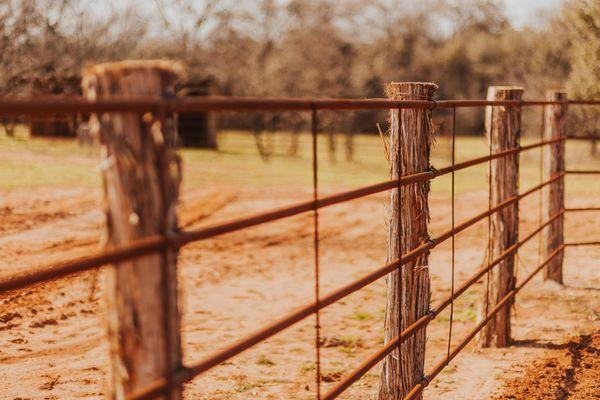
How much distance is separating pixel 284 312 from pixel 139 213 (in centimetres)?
461

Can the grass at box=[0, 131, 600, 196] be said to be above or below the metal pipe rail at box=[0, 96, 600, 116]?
below

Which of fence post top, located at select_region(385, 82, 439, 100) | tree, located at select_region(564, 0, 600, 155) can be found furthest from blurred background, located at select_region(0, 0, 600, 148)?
fence post top, located at select_region(385, 82, 439, 100)

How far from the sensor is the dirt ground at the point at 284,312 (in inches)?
175

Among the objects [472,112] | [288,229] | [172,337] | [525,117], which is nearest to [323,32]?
[472,112]

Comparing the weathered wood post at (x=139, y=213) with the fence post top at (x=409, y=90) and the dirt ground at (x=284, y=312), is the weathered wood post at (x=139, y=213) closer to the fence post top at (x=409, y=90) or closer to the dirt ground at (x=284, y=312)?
the dirt ground at (x=284, y=312)

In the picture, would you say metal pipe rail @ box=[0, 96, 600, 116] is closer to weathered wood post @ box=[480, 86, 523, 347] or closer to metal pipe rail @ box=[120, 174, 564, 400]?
metal pipe rail @ box=[120, 174, 564, 400]

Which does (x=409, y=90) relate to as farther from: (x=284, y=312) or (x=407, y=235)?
(x=284, y=312)

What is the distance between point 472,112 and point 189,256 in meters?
33.5

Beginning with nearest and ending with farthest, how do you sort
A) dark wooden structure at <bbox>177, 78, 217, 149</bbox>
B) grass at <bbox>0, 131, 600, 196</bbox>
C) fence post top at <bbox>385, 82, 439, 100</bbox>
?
1. fence post top at <bbox>385, 82, 439, 100</bbox>
2. grass at <bbox>0, 131, 600, 196</bbox>
3. dark wooden structure at <bbox>177, 78, 217, 149</bbox>

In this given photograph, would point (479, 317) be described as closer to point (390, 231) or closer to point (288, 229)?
point (390, 231)

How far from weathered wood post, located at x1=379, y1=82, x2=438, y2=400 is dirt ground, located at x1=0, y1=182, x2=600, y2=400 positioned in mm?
Answer: 882

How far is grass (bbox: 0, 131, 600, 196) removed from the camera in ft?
52.3

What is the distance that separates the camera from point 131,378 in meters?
1.77

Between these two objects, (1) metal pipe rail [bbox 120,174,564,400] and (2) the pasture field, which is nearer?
(1) metal pipe rail [bbox 120,174,564,400]
